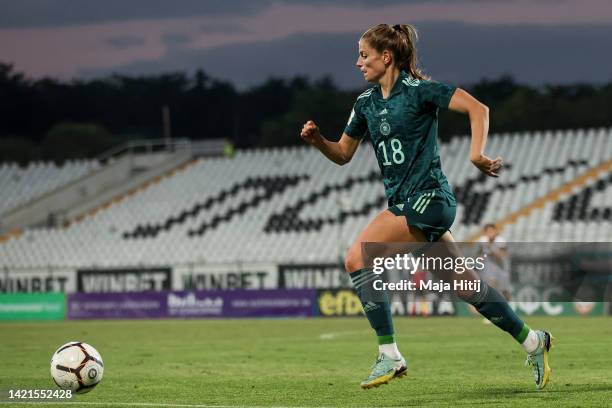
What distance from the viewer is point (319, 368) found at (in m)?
13.6

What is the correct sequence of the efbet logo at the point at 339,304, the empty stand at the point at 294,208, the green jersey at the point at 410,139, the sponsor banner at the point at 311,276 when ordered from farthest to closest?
the empty stand at the point at 294,208
the sponsor banner at the point at 311,276
the efbet logo at the point at 339,304
the green jersey at the point at 410,139

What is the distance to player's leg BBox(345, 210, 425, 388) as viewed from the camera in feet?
29.1

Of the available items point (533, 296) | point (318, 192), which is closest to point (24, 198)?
point (318, 192)

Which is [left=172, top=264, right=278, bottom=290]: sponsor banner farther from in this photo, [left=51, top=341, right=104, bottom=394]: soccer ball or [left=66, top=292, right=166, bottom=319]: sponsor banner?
[left=51, top=341, right=104, bottom=394]: soccer ball

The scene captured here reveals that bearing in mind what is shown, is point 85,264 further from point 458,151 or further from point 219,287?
point 458,151

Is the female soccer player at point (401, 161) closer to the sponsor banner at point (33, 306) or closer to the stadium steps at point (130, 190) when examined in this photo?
the sponsor banner at point (33, 306)

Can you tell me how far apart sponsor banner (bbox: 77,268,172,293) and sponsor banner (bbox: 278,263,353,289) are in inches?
176

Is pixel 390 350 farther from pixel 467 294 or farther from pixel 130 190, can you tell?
pixel 130 190

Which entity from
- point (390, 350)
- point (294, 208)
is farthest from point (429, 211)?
point (294, 208)

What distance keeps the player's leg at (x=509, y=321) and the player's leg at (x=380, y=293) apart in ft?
1.52

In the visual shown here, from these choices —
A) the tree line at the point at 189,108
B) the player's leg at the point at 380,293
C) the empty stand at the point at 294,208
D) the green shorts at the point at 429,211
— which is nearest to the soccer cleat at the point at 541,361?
the player's leg at the point at 380,293

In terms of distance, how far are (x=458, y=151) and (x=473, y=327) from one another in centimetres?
2524

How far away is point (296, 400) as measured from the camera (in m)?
9.48

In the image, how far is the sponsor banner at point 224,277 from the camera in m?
37.9
